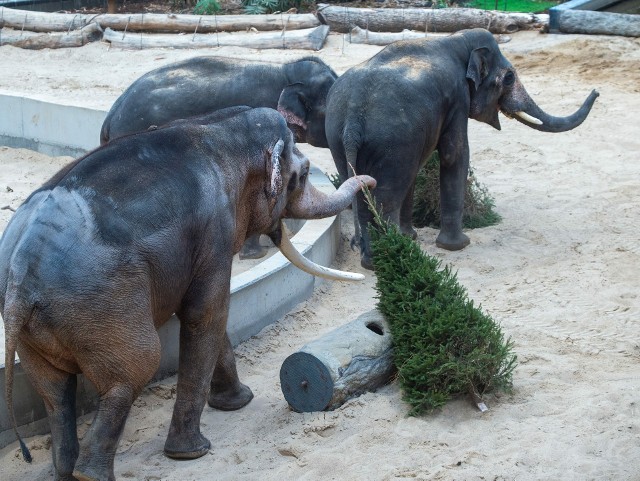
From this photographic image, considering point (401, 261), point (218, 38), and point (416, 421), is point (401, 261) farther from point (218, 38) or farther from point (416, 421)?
point (218, 38)

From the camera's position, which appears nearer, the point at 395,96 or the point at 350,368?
the point at 350,368

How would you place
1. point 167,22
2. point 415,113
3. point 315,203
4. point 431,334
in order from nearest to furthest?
point 431,334 → point 315,203 → point 415,113 → point 167,22

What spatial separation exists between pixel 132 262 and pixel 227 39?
12.0 m

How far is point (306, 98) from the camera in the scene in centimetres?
845

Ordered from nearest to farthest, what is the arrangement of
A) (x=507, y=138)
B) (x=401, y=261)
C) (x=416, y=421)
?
(x=416, y=421) → (x=401, y=261) → (x=507, y=138)

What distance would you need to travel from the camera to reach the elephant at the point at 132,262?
4.21 meters

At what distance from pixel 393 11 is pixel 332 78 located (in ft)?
26.2

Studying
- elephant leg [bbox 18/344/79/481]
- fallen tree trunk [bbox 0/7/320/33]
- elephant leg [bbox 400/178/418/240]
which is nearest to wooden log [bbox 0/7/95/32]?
fallen tree trunk [bbox 0/7/320/33]

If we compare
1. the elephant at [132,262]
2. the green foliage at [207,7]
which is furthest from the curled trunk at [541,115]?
the green foliage at [207,7]

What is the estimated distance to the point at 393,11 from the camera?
1614 centimetres

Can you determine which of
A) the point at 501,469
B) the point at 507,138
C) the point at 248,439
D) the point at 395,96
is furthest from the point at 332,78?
the point at 501,469

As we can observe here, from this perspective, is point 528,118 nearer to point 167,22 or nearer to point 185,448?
point 185,448

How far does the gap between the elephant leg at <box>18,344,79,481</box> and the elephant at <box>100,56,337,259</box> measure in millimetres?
3542

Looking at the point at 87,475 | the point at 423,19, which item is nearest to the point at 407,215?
the point at 87,475
